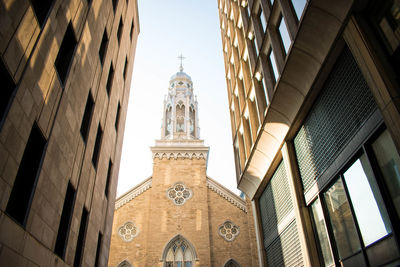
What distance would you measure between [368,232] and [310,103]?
157 inches

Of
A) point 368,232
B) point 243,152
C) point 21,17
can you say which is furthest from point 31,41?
point 243,152

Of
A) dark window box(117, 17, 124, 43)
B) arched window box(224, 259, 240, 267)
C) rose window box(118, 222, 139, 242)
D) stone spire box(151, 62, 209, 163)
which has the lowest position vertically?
arched window box(224, 259, 240, 267)

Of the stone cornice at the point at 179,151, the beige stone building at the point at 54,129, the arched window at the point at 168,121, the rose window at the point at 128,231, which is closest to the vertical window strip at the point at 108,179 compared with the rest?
the beige stone building at the point at 54,129

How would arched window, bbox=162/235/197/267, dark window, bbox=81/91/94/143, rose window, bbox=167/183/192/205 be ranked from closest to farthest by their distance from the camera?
1. dark window, bbox=81/91/94/143
2. arched window, bbox=162/235/197/267
3. rose window, bbox=167/183/192/205

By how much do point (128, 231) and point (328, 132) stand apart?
2326 cm

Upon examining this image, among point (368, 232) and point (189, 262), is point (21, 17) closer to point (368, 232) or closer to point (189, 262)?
point (368, 232)

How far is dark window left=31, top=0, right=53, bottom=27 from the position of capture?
7.14 m

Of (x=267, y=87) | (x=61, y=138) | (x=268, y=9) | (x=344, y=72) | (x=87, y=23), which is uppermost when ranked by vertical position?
(x=268, y=9)

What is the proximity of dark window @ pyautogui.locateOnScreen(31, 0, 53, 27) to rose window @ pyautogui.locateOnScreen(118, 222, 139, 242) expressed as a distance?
22931 millimetres

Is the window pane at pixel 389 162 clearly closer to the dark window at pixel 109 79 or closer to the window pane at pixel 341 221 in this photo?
the window pane at pixel 341 221

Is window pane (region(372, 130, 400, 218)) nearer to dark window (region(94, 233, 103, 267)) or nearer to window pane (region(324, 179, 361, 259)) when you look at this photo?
window pane (region(324, 179, 361, 259))

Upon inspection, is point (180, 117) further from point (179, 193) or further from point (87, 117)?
point (87, 117)

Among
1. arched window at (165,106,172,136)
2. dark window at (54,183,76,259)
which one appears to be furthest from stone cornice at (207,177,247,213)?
dark window at (54,183,76,259)

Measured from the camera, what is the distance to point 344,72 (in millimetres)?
7289
